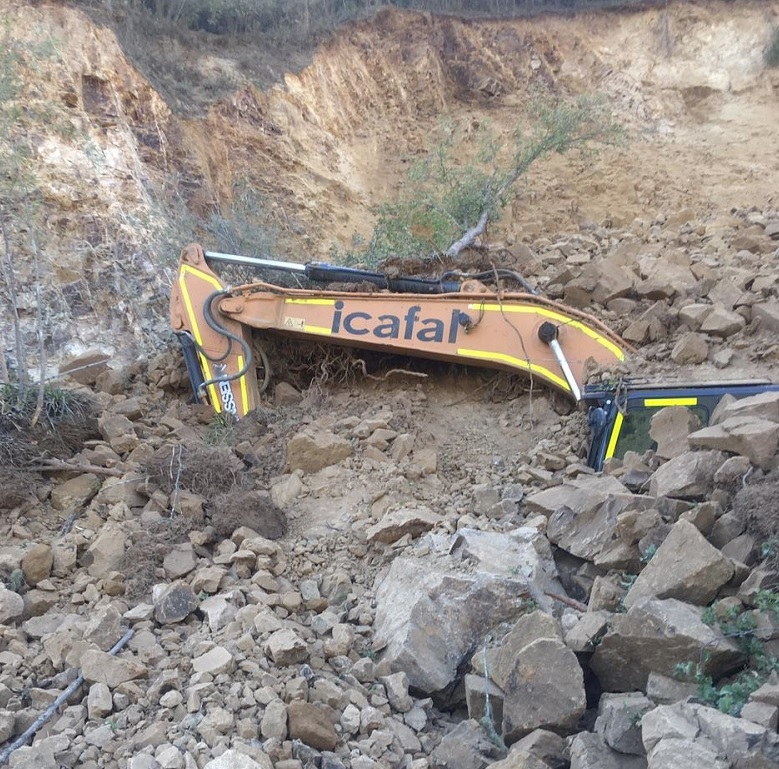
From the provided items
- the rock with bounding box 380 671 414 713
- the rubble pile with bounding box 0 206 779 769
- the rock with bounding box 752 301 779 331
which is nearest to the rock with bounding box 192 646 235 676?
the rubble pile with bounding box 0 206 779 769

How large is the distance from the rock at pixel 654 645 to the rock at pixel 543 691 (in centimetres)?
19

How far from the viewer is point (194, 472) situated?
536 cm

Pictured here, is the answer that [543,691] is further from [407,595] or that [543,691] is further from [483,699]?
[407,595]

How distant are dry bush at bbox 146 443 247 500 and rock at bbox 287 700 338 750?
7.51 feet

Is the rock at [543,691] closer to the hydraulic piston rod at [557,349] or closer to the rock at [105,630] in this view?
the rock at [105,630]

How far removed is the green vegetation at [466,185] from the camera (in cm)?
901

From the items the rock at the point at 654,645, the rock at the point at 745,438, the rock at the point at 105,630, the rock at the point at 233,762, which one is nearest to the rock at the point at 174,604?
the rock at the point at 105,630

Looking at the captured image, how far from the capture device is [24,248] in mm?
7973

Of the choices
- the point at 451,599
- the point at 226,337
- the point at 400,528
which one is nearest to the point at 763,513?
the point at 451,599

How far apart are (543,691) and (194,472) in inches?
113

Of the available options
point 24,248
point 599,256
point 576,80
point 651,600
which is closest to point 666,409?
point 651,600

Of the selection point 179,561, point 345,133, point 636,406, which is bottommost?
point 179,561

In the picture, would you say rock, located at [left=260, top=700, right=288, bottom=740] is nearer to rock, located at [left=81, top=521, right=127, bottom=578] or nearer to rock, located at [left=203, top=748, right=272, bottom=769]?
rock, located at [left=203, top=748, right=272, bottom=769]

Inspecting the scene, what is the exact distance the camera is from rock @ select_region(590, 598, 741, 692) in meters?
3.12
